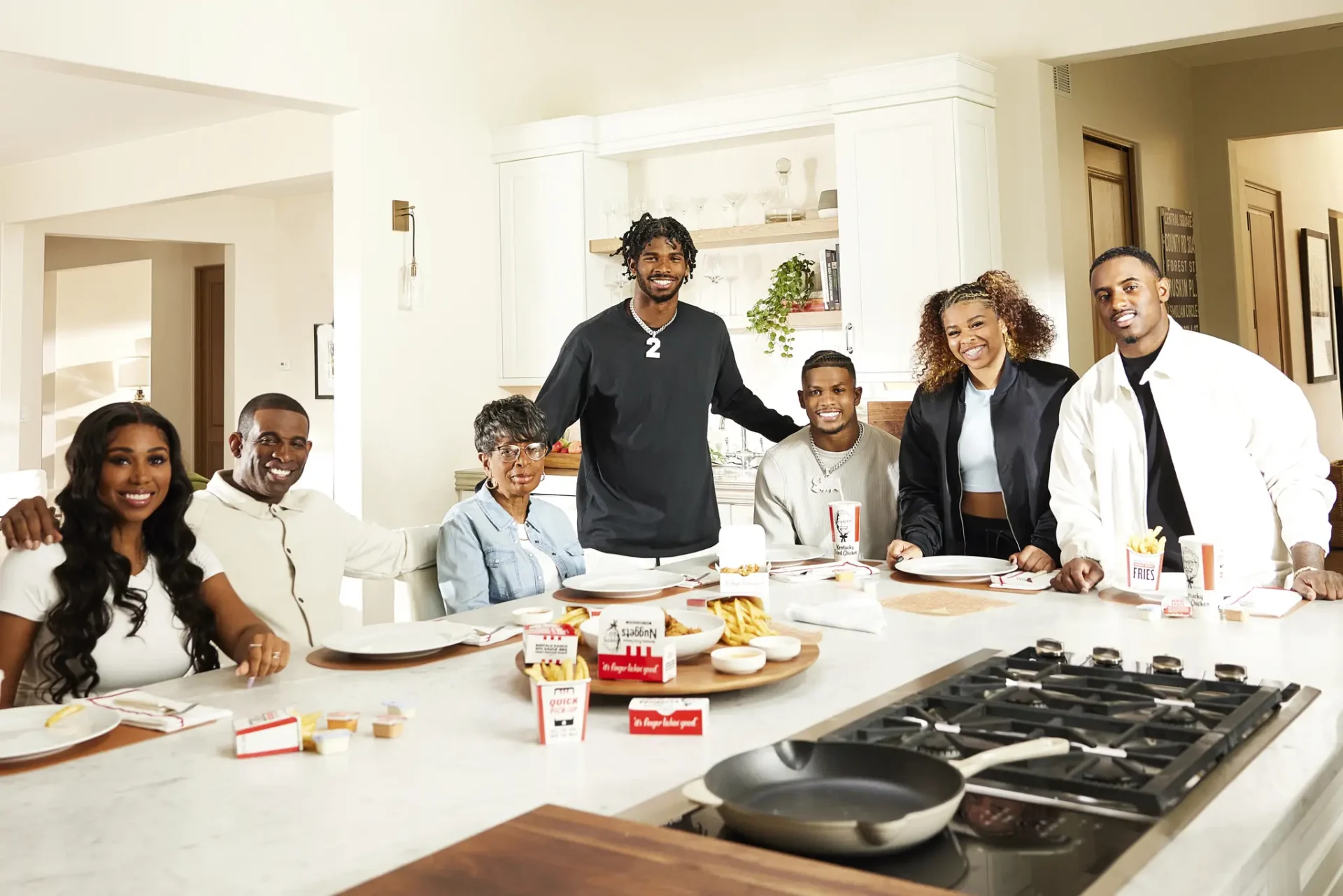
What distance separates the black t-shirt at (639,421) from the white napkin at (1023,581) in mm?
1120

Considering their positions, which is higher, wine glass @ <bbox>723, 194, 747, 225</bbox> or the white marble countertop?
wine glass @ <bbox>723, 194, 747, 225</bbox>

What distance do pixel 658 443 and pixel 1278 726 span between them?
2144mm

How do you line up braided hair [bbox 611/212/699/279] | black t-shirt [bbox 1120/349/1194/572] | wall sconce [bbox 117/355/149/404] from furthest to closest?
wall sconce [bbox 117/355/149/404]
braided hair [bbox 611/212/699/279]
black t-shirt [bbox 1120/349/1194/572]

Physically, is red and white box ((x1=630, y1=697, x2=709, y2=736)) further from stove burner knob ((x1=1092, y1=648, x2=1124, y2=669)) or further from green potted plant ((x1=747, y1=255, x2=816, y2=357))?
green potted plant ((x1=747, y1=255, x2=816, y2=357))

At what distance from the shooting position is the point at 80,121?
677 cm

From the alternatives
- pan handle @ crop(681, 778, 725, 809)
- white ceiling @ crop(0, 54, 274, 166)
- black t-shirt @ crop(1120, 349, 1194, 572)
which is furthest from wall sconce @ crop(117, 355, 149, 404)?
pan handle @ crop(681, 778, 725, 809)

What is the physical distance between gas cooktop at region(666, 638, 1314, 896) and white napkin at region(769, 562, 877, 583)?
2.88ft

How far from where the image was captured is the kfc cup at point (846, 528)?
8.77 ft

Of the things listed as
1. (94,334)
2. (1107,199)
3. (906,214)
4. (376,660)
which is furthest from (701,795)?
(94,334)

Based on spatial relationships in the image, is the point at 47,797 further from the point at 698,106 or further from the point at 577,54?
the point at 577,54

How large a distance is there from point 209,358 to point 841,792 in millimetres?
9830

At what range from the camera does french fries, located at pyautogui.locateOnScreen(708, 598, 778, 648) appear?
1.72 m

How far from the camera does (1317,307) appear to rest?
7523 millimetres

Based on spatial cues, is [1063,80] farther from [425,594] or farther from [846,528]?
[425,594]
